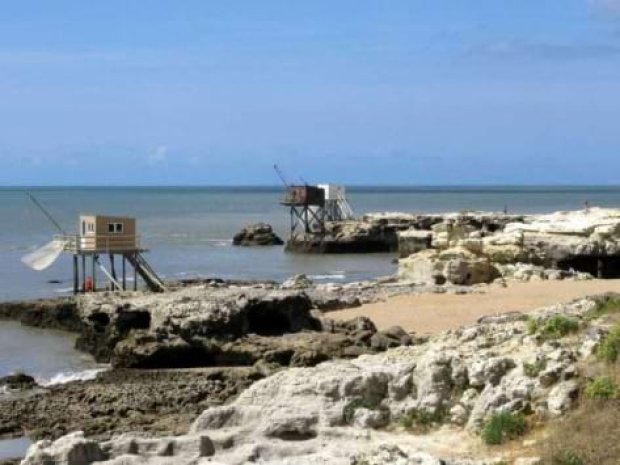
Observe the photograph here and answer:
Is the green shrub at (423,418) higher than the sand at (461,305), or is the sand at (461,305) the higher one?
the green shrub at (423,418)

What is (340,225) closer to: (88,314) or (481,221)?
(481,221)

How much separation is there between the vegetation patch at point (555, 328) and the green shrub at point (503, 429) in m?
2.13

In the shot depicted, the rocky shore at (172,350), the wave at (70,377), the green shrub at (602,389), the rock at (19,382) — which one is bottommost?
the wave at (70,377)

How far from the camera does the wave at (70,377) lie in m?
25.8

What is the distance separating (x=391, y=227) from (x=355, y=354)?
50571 millimetres

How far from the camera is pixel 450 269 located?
41.9 metres

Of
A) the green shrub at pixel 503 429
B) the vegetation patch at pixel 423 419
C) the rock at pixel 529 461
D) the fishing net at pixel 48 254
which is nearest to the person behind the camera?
the rock at pixel 529 461

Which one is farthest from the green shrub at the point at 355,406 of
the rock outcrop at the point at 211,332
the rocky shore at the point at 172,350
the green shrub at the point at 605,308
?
the rock outcrop at the point at 211,332

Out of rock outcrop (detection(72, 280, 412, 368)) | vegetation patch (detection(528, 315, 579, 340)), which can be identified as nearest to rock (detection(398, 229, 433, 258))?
rock outcrop (detection(72, 280, 412, 368))

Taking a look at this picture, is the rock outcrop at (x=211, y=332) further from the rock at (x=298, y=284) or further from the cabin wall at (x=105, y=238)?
the rock at (x=298, y=284)

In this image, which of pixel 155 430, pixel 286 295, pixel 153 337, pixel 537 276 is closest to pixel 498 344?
pixel 155 430

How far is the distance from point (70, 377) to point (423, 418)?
14093mm

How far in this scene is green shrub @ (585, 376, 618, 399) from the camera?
13.1 m

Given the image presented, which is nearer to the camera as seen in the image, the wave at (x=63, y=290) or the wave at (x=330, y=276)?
the wave at (x=63, y=290)
